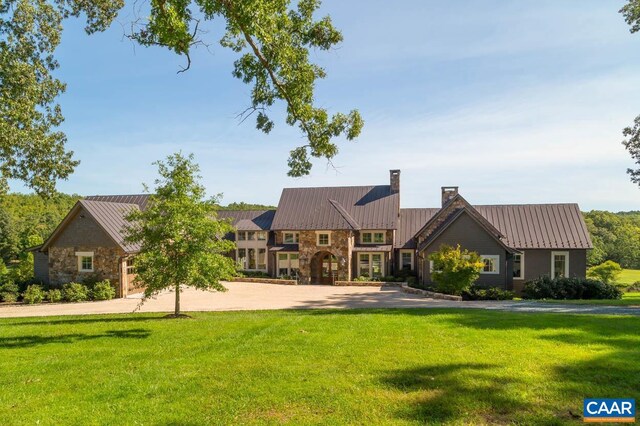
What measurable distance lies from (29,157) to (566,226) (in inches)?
1212

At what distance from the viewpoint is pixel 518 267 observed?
2727 cm

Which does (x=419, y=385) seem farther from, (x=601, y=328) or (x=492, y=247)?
(x=492, y=247)

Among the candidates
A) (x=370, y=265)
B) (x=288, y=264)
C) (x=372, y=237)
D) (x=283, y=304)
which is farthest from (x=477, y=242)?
(x=288, y=264)

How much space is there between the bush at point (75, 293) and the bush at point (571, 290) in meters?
25.9

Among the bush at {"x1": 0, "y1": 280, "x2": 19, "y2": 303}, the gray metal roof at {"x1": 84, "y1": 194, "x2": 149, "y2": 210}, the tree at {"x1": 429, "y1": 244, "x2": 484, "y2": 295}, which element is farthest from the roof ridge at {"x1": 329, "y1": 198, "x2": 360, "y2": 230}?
the bush at {"x1": 0, "y1": 280, "x2": 19, "y2": 303}

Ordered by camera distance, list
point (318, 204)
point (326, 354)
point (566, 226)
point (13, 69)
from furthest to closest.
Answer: point (318, 204)
point (566, 226)
point (13, 69)
point (326, 354)

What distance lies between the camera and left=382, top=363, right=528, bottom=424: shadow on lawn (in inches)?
231

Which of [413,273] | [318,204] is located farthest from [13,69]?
[413,273]

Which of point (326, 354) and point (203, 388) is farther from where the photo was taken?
point (326, 354)

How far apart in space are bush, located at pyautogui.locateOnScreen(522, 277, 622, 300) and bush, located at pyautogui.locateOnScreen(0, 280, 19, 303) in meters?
30.1

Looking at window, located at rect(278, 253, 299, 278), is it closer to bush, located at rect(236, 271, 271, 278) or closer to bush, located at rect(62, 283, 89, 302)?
bush, located at rect(236, 271, 271, 278)

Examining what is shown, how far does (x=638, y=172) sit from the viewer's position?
21.9 metres

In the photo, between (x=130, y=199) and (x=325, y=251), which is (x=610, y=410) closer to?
(x=325, y=251)

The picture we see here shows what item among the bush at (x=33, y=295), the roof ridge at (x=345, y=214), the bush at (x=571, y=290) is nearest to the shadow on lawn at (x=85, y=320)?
the bush at (x=33, y=295)
